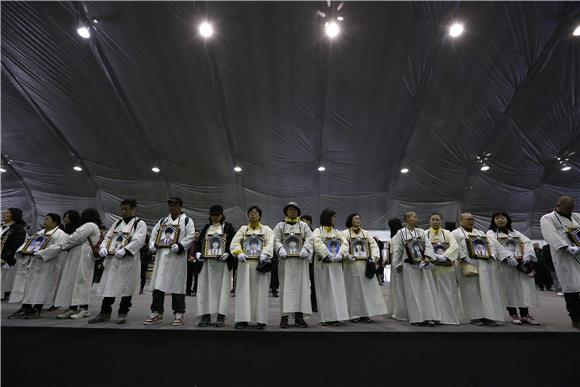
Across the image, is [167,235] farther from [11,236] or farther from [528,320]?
[528,320]

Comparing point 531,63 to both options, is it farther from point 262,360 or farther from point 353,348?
point 262,360

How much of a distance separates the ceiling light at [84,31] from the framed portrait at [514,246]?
36.7ft

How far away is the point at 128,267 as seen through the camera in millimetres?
4234

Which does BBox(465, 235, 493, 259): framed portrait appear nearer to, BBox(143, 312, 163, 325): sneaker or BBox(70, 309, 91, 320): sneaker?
BBox(143, 312, 163, 325): sneaker

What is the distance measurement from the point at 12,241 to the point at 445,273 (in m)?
6.96

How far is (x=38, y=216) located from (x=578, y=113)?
894 inches

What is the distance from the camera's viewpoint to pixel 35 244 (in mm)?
4781

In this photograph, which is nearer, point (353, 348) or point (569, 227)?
point (353, 348)

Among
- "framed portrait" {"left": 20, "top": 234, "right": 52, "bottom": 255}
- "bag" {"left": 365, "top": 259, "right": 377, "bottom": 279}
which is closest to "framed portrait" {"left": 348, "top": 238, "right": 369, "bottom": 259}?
"bag" {"left": 365, "top": 259, "right": 377, "bottom": 279}

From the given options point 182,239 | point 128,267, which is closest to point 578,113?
point 182,239

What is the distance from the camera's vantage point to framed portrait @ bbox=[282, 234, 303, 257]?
170 inches

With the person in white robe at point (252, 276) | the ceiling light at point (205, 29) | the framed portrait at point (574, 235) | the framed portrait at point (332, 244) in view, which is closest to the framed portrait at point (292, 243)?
the person in white robe at point (252, 276)

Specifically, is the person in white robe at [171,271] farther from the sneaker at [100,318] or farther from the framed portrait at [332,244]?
the framed portrait at [332,244]

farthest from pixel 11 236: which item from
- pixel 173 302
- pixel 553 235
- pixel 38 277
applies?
pixel 553 235
